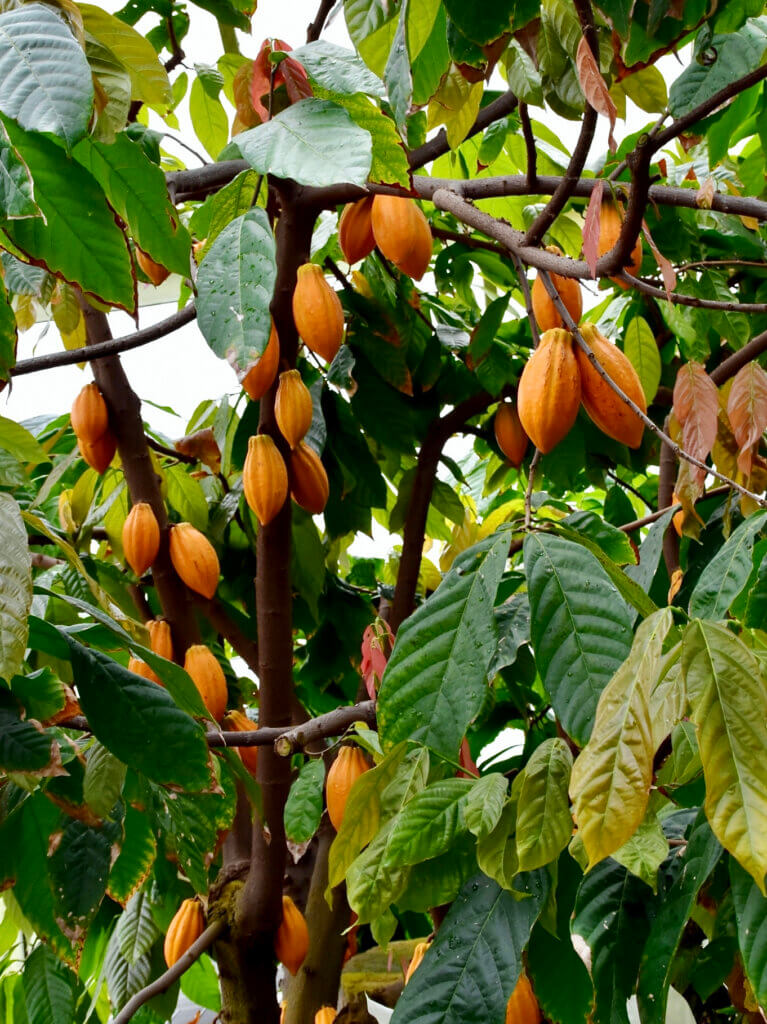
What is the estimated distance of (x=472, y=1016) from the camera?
478 millimetres

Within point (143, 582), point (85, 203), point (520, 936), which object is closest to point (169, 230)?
point (85, 203)

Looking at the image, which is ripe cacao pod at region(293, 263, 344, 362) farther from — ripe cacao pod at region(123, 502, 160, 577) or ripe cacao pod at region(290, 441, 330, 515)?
ripe cacao pod at region(123, 502, 160, 577)

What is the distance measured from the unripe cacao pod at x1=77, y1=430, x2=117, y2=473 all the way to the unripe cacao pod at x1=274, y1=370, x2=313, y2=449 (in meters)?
0.24

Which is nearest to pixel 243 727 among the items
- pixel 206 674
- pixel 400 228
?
pixel 206 674

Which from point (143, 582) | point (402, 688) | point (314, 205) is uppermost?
point (314, 205)

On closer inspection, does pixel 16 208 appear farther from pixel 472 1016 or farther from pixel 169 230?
pixel 472 1016

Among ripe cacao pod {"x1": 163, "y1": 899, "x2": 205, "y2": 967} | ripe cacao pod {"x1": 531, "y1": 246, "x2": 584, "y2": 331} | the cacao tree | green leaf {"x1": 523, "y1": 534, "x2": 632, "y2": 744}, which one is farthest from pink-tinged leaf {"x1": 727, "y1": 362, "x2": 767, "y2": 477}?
ripe cacao pod {"x1": 163, "y1": 899, "x2": 205, "y2": 967}

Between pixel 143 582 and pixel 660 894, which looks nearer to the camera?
pixel 660 894

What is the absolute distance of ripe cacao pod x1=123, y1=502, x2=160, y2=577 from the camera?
37.6 inches

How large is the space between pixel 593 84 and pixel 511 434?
64 centimetres

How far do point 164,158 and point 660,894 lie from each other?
1064 millimetres

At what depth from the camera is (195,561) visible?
3.16 ft

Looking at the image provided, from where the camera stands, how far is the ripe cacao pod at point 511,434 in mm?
1076

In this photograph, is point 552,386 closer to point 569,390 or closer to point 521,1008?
point 569,390
